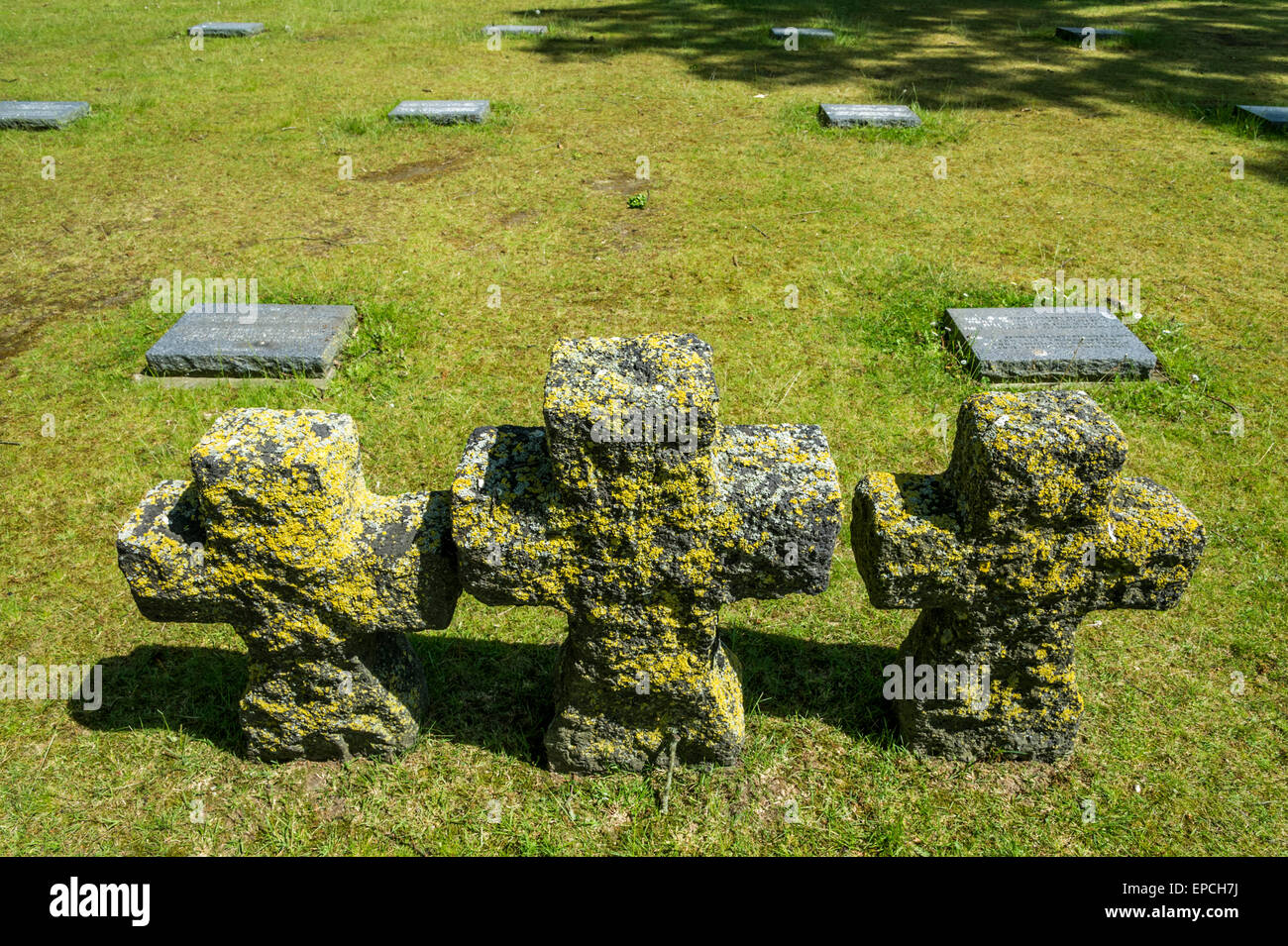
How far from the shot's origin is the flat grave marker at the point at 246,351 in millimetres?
5945

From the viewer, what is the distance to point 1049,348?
605cm

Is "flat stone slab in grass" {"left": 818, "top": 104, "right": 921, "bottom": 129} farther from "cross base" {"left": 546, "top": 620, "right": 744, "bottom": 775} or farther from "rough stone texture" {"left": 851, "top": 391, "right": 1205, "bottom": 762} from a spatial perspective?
"cross base" {"left": 546, "top": 620, "right": 744, "bottom": 775}

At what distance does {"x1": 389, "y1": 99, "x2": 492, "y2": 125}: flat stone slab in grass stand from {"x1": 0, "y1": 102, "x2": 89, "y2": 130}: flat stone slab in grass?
398 cm

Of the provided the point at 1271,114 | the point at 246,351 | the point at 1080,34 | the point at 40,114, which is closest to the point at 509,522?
the point at 246,351

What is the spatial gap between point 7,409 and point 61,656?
271cm

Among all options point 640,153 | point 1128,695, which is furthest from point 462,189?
point 1128,695

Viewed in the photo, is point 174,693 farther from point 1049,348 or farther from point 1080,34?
point 1080,34

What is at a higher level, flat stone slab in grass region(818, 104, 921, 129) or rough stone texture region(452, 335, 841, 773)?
flat stone slab in grass region(818, 104, 921, 129)

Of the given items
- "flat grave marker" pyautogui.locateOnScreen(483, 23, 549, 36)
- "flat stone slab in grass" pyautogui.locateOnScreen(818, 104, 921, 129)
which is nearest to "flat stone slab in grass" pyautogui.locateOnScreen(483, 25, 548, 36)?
"flat grave marker" pyautogui.locateOnScreen(483, 23, 549, 36)

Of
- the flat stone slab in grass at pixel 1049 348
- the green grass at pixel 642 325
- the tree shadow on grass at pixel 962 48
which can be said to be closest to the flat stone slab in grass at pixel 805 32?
the tree shadow on grass at pixel 962 48

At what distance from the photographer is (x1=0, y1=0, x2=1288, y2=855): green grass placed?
3400 millimetres

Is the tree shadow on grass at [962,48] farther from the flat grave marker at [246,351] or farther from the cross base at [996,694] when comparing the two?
the cross base at [996,694]

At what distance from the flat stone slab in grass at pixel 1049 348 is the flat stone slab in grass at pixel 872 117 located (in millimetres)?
5140

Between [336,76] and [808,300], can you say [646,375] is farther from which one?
[336,76]
